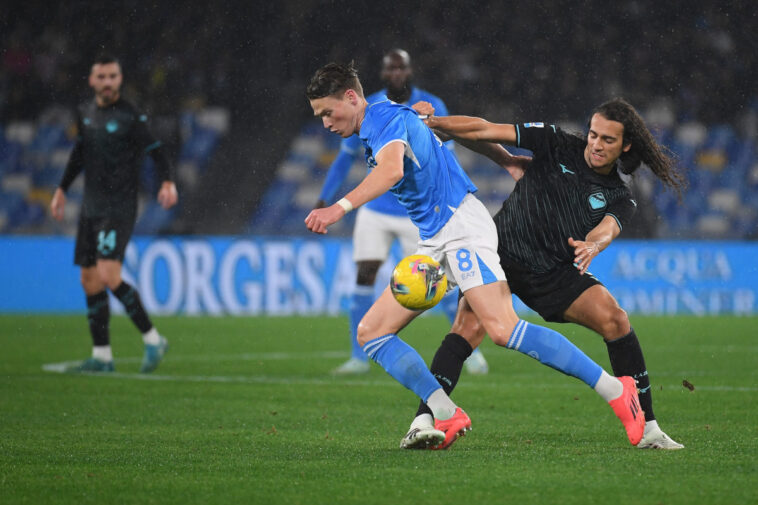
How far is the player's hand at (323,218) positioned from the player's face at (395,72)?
13.6 feet

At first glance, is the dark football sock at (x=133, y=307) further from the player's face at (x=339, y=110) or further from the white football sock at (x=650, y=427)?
the white football sock at (x=650, y=427)

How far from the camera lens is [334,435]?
526 centimetres

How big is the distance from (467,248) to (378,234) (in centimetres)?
374

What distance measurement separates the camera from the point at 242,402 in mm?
6605

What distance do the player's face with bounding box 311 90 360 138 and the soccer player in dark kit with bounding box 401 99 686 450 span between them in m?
0.36

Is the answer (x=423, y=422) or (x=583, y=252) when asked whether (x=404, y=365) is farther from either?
(x=583, y=252)

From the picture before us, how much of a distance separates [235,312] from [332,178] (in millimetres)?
6201

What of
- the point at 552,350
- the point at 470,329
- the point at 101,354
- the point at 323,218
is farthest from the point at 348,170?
the point at 323,218

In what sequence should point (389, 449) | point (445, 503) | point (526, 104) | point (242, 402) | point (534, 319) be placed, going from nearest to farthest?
point (445, 503) → point (389, 449) → point (242, 402) → point (534, 319) → point (526, 104)

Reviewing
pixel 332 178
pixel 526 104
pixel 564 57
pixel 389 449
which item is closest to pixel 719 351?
pixel 332 178

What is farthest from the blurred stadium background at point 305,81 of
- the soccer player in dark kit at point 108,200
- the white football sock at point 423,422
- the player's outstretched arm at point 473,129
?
the white football sock at point 423,422

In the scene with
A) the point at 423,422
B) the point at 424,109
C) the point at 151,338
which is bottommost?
the point at 423,422

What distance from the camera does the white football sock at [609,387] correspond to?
183 inches

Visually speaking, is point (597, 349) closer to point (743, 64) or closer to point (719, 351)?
point (719, 351)
